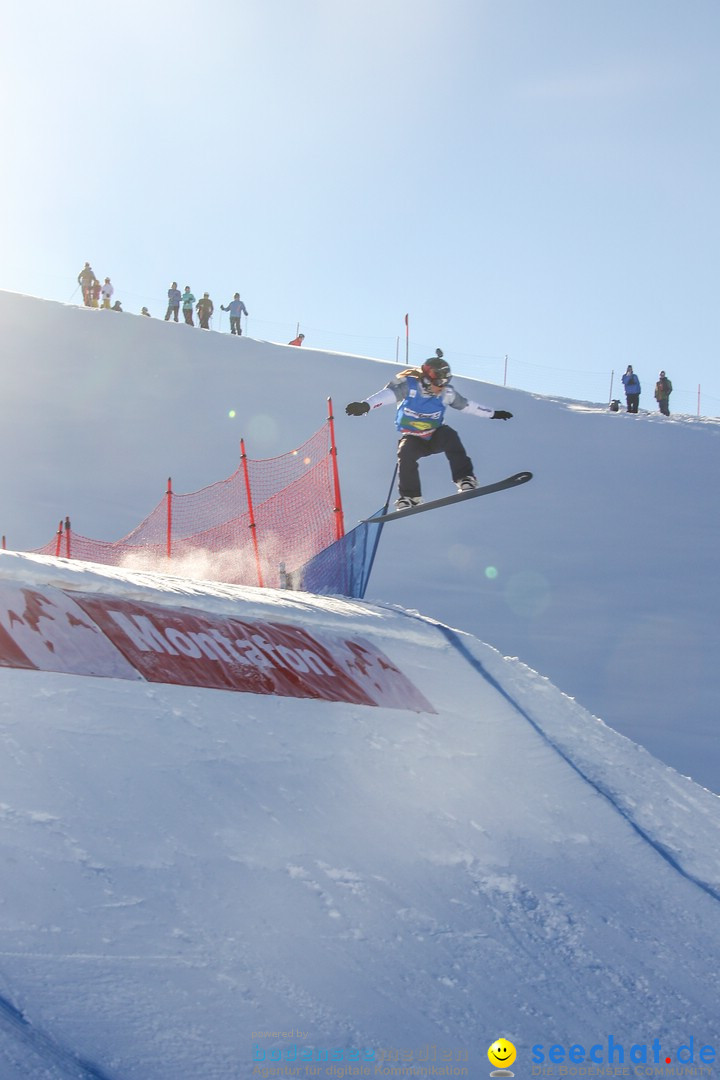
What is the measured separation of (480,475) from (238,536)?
5.76 meters

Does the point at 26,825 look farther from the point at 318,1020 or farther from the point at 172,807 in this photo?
the point at 318,1020

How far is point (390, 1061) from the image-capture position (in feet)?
7.48

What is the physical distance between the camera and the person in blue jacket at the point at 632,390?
66.1ft

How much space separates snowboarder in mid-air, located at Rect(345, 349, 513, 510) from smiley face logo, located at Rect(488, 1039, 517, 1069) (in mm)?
5472

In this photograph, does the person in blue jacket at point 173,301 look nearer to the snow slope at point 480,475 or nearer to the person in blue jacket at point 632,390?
the snow slope at point 480,475

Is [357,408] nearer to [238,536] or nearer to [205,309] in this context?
[238,536]

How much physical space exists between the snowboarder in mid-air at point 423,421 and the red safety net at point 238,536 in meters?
0.83

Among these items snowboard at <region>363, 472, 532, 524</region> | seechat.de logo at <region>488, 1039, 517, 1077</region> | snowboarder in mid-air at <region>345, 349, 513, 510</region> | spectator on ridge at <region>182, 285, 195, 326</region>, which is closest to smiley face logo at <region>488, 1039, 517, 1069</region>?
seechat.de logo at <region>488, 1039, 517, 1077</region>

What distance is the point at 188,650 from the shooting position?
436 cm

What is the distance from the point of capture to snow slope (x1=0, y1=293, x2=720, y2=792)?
11.4 meters

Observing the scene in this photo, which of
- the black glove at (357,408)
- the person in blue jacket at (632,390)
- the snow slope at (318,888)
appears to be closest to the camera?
the snow slope at (318,888)

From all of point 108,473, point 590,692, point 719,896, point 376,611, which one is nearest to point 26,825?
point 719,896

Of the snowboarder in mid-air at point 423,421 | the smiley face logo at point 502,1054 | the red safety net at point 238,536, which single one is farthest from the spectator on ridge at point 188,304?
the smiley face logo at point 502,1054

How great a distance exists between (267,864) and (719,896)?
1.85 m
